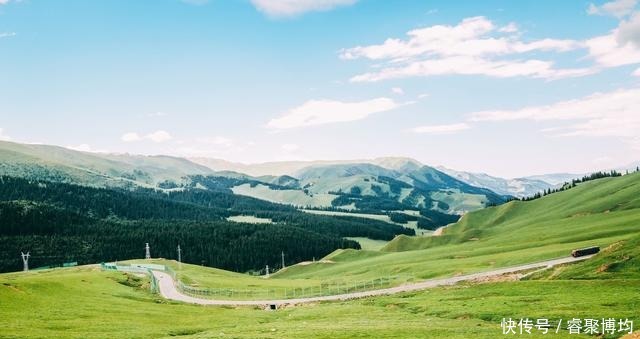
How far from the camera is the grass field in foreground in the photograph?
43625 millimetres

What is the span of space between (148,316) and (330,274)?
310 feet

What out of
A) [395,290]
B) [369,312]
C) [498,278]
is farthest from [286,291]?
[369,312]

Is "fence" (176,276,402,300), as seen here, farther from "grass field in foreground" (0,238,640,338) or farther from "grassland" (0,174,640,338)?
"grass field in foreground" (0,238,640,338)

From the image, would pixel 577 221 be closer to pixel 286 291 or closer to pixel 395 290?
pixel 395 290

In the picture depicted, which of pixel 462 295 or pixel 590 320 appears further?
pixel 462 295

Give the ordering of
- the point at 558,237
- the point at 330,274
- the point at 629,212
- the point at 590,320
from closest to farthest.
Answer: the point at 590,320, the point at 558,237, the point at 629,212, the point at 330,274

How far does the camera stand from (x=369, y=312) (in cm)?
6291

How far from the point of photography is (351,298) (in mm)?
87188

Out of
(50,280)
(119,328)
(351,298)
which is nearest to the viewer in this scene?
(119,328)

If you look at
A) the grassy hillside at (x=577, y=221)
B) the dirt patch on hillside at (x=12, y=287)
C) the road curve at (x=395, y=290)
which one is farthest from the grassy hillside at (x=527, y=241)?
the dirt patch on hillside at (x=12, y=287)

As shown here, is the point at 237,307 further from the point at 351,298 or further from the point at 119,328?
the point at 119,328

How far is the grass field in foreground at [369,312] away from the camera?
43625mm

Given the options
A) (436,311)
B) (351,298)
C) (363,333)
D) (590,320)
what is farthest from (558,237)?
(363,333)

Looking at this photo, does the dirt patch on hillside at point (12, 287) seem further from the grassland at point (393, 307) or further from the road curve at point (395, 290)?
the road curve at point (395, 290)
